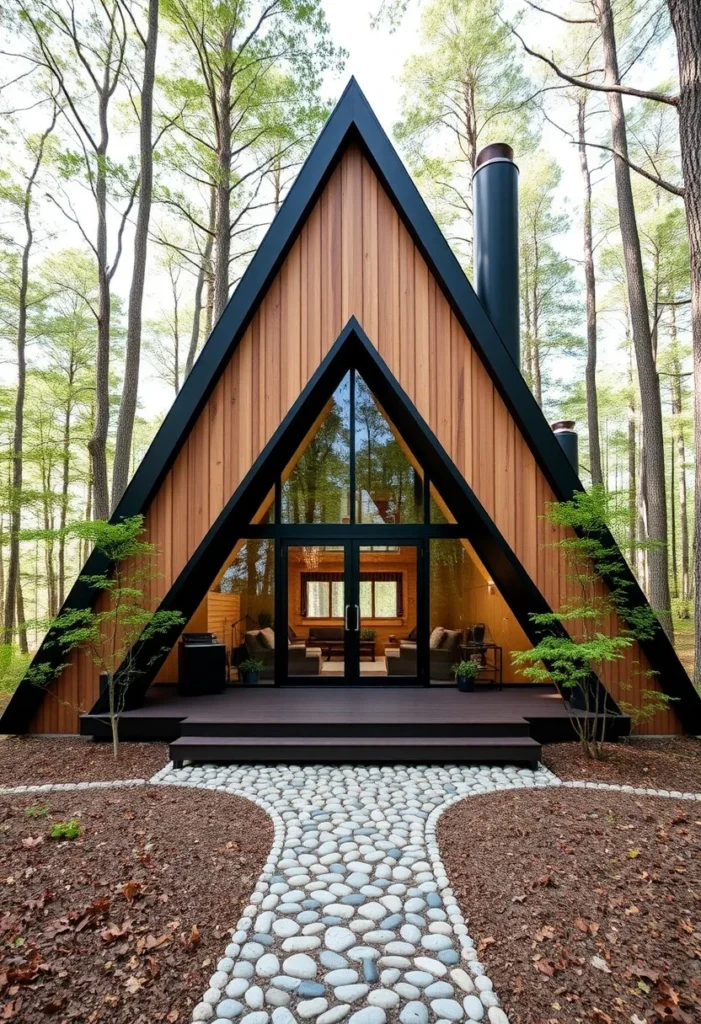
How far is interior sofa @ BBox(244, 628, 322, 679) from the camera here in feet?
25.2

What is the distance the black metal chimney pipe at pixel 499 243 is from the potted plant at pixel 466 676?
408cm

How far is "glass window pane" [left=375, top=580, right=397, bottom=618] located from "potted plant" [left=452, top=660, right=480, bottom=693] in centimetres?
113

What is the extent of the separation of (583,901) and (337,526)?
531 cm

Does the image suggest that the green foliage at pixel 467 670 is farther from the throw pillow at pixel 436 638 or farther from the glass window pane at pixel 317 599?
the glass window pane at pixel 317 599

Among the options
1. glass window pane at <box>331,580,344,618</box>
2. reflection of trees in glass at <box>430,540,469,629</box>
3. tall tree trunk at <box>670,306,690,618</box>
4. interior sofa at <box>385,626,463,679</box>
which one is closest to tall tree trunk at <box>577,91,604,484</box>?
tall tree trunk at <box>670,306,690,618</box>

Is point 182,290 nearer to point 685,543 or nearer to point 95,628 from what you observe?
point 95,628

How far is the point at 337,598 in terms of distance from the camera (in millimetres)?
7672

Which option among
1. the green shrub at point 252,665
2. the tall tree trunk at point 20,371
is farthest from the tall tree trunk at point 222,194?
the green shrub at point 252,665

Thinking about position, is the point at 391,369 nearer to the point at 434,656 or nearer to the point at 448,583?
the point at 448,583

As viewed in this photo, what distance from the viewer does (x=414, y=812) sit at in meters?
4.27

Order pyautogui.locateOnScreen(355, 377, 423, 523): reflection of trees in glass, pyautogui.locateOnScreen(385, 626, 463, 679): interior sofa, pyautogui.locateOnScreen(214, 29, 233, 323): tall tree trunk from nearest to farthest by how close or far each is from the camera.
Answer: pyautogui.locateOnScreen(385, 626, 463, 679): interior sofa
pyautogui.locateOnScreen(355, 377, 423, 523): reflection of trees in glass
pyautogui.locateOnScreen(214, 29, 233, 323): tall tree trunk

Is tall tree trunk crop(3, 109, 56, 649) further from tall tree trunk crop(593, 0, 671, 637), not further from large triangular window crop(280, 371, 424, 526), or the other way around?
tall tree trunk crop(593, 0, 671, 637)

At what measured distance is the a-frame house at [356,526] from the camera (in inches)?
241

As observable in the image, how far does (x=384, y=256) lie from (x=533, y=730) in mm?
5649
